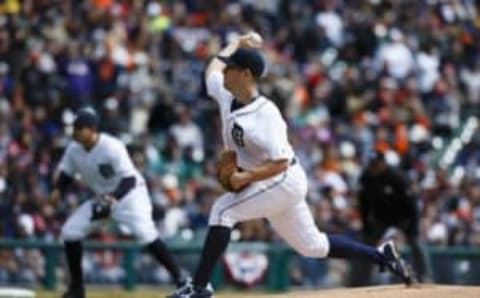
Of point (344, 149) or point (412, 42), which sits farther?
point (412, 42)

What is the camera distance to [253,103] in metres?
11.4

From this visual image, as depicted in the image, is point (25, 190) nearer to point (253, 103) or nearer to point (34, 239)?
point (34, 239)

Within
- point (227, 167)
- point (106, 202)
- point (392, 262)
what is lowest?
point (392, 262)

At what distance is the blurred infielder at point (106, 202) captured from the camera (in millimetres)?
14773

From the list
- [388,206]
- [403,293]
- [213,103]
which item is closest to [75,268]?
[403,293]

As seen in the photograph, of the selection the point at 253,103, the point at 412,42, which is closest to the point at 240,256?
the point at 412,42

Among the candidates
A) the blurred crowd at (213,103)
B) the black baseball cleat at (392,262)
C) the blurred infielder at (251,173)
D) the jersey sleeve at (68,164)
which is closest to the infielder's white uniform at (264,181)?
the blurred infielder at (251,173)

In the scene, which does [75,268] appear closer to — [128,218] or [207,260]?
[128,218]

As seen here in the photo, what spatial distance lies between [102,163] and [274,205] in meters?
3.64

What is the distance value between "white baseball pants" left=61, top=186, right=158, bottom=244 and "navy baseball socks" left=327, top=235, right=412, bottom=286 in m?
2.77

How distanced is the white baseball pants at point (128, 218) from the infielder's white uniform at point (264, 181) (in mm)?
3183

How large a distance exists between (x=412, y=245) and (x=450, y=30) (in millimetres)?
8639

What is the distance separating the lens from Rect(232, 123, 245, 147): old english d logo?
11.3 meters

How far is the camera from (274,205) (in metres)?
11.5
